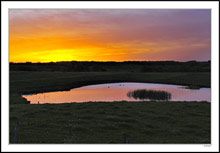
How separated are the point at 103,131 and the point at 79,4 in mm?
11223

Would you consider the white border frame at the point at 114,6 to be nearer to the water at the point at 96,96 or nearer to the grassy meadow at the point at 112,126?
the grassy meadow at the point at 112,126

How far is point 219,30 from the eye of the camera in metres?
10.6

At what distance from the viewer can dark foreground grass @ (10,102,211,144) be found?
15406mm

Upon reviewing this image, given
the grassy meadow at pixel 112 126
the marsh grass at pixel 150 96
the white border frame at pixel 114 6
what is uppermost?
the white border frame at pixel 114 6

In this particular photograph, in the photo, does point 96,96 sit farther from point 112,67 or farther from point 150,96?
point 112,67

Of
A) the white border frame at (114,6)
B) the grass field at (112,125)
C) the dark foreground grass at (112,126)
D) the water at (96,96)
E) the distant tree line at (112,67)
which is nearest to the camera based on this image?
the white border frame at (114,6)

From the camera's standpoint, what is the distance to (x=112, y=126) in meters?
19.0

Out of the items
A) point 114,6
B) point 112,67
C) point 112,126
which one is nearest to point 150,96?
point 112,126

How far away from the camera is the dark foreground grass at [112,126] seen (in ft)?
50.5

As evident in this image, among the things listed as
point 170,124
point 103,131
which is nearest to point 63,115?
point 103,131

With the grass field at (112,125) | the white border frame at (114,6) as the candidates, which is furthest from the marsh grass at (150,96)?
the white border frame at (114,6)

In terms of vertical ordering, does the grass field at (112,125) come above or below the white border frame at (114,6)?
below

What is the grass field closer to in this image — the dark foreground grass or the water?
the dark foreground grass

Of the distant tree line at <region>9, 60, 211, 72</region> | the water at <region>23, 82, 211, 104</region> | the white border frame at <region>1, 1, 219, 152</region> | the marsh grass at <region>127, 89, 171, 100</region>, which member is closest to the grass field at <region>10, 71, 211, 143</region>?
the white border frame at <region>1, 1, 219, 152</region>
